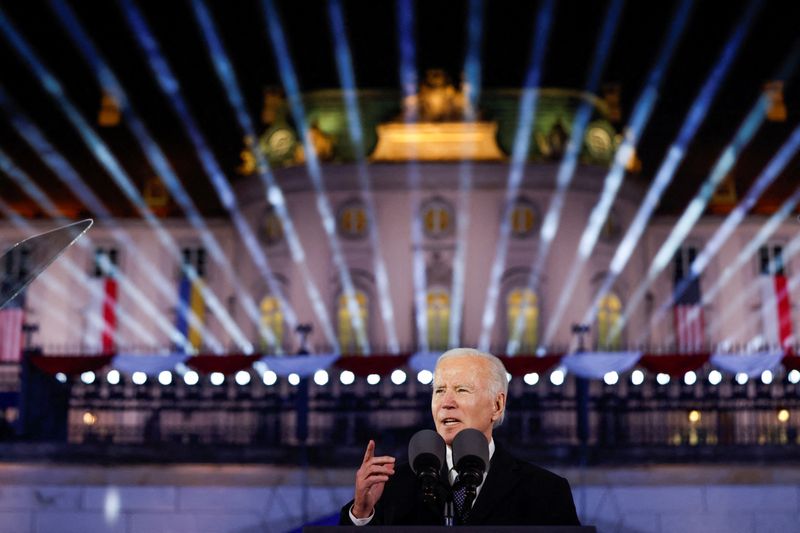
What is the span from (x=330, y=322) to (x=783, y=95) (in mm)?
20370

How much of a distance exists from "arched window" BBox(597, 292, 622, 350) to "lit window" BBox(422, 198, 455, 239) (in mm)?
5988

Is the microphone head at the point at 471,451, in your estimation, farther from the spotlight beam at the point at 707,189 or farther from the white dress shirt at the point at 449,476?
the spotlight beam at the point at 707,189

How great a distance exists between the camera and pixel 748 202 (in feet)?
137

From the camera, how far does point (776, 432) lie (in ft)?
64.2

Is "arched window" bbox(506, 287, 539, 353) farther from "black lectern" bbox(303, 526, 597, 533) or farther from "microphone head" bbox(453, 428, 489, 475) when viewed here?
"black lectern" bbox(303, 526, 597, 533)

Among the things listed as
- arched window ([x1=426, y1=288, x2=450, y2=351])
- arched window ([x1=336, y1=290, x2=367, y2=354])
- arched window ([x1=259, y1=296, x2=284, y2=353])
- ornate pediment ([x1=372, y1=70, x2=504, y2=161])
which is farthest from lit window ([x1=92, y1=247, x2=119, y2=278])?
arched window ([x1=426, y1=288, x2=450, y2=351])

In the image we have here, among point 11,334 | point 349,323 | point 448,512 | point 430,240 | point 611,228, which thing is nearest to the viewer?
point 448,512

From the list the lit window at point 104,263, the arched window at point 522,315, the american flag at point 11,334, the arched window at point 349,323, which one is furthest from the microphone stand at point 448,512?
the lit window at point 104,263

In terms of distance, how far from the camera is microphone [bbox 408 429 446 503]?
3.76 m

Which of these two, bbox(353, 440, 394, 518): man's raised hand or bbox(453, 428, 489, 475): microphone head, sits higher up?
bbox(453, 428, 489, 475): microphone head

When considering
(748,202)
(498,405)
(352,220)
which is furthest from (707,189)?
(498,405)

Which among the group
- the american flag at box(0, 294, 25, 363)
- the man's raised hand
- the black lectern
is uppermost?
the american flag at box(0, 294, 25, 363)

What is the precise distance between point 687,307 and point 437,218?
9957 mm

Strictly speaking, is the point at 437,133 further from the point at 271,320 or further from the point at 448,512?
the point at 448,512
